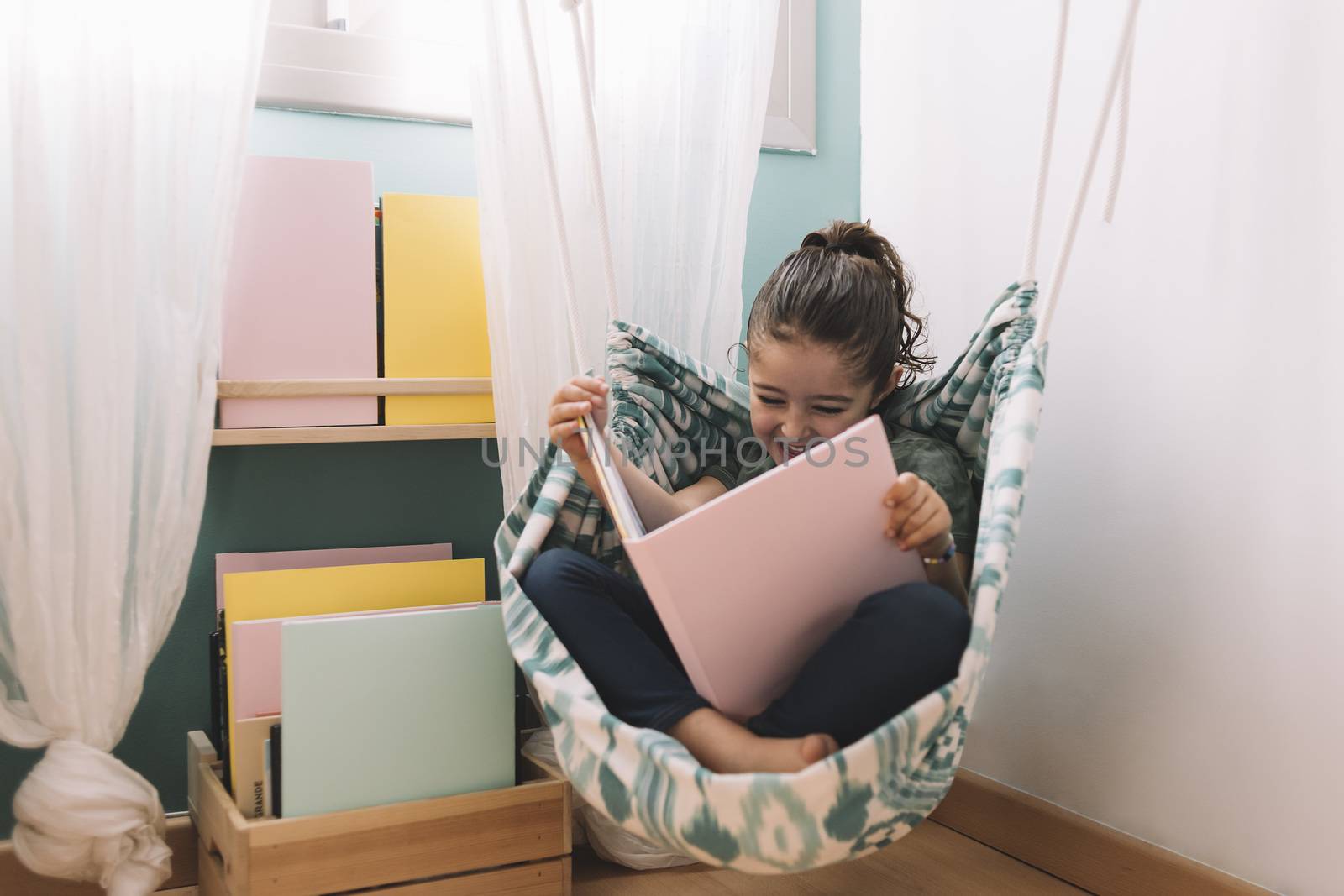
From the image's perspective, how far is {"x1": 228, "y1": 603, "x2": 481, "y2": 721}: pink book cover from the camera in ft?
3.19

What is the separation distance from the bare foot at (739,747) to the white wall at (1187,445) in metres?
0.43

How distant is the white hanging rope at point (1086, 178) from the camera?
876 mm

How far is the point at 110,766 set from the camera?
3.15 ft

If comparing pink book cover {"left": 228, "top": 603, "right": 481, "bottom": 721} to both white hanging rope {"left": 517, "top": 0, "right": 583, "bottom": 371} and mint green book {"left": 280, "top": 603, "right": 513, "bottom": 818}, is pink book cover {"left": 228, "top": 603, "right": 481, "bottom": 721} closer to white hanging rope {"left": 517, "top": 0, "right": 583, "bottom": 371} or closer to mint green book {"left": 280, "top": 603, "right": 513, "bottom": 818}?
mint green book {"left": 280, "top": 603, "right": 513, "bottom": 818}

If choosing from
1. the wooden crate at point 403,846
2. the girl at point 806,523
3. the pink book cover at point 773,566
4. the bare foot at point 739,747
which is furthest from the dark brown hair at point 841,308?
the wooden crate at point 403,846

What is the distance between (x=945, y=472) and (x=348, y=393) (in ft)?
2.04

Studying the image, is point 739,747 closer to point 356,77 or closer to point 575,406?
point 575,406

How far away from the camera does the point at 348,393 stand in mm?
1089

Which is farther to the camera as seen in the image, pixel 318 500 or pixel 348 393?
pixel 318 500

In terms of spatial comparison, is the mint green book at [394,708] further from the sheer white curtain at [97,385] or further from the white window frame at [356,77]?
the white window frame at [356,77]

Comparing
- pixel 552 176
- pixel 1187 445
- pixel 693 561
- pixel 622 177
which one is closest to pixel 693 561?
pixel 693 561

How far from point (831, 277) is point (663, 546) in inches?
15.9

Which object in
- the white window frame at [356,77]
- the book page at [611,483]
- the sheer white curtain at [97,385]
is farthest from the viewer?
the white window frame at [356,77]

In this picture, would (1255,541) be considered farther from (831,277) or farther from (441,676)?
(441,676)
